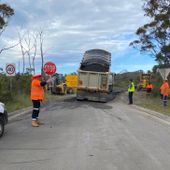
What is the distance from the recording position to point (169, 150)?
35.5ft

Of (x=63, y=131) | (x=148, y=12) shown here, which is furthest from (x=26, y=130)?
(x=148, y=12)

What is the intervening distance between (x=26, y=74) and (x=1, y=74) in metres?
9.25

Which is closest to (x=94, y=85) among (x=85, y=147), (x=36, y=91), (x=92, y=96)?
(x=92, y=96)

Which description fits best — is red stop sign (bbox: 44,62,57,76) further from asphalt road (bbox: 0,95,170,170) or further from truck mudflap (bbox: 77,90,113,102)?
asphalt road (bbox: 0,95,170,170)

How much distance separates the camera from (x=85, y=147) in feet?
36.0

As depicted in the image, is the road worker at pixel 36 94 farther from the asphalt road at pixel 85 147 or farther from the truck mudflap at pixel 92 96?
the truck mudflap at pixel 92 96

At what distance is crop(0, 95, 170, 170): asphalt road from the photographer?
893 centimetres

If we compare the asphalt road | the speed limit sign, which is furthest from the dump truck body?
the asphalt road

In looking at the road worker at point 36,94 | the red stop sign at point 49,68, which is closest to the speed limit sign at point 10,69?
the red stop sign at point 49,68

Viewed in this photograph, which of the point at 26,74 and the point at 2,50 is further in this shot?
the point at 2,50

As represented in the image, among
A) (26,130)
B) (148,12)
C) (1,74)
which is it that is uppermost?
(148,12)

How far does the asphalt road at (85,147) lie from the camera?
8930 millimetres

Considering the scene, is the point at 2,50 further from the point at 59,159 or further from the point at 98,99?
the point at 59,159

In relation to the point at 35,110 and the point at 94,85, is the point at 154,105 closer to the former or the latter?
the point at 94,85
